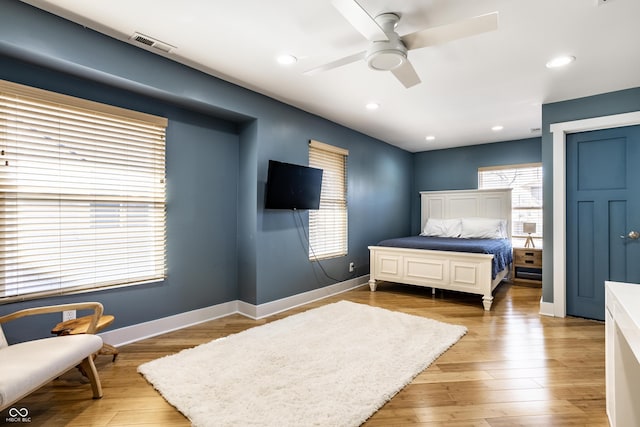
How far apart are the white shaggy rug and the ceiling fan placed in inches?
88.3

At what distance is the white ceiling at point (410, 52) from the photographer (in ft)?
6.73

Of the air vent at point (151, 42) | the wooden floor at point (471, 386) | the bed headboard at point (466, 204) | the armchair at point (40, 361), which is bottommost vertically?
the wooden floor at point (471, 386)

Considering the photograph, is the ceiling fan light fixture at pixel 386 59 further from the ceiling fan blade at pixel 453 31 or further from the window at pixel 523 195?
the window at pixel 523 195

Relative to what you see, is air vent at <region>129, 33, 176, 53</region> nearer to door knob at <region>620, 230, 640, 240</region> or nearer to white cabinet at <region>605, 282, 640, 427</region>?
white cabinet at <region>605, 282, 640, 427</region>

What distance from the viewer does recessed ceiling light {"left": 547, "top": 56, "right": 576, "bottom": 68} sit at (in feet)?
8.82

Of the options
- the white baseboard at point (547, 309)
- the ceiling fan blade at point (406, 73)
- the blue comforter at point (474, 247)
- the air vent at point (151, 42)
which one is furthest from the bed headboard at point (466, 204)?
the air vent at point (151, 42)

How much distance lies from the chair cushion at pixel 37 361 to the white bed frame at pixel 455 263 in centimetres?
366

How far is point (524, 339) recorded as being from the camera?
9.64ft

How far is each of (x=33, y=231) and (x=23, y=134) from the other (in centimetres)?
73

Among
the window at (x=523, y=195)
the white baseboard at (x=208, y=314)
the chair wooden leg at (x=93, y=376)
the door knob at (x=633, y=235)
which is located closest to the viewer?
the chair wooden leg at (x=93, y=376)

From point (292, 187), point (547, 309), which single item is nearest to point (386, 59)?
point (292, 187)

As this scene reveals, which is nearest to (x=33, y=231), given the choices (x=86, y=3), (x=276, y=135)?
(x=86, y=3)

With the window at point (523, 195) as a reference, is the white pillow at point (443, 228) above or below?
below

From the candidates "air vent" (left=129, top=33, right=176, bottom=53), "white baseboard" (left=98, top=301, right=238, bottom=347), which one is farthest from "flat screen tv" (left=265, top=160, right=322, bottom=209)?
"air vent" (left=129, top=33, right=176, bottom=53)
